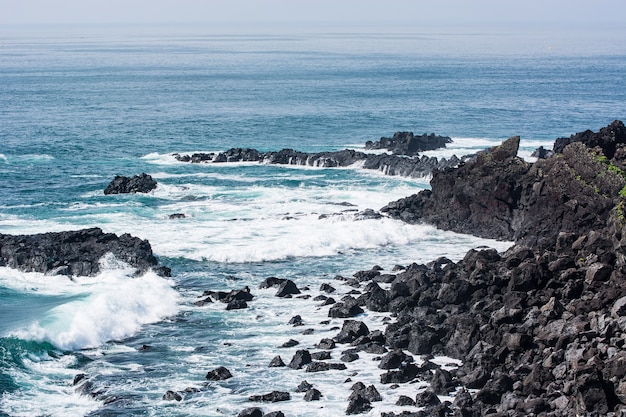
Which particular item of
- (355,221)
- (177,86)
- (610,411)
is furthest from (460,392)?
(177,86)

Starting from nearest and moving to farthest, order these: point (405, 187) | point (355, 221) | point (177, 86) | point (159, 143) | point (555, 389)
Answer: point (555, 389) → point (355, 221) → point (405, 187) → point (159, 143) → point (177, 86)

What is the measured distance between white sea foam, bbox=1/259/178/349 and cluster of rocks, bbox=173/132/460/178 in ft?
103

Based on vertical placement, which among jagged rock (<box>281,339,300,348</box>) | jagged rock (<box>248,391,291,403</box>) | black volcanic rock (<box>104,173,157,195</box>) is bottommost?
jagged rock (<box>248,391,291,403</box>)

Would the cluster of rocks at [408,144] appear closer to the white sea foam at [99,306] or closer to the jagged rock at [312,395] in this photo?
the white sea foam at [99,306]

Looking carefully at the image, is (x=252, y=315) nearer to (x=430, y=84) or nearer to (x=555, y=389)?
(x=555, y=389)

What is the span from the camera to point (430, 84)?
5792 inches

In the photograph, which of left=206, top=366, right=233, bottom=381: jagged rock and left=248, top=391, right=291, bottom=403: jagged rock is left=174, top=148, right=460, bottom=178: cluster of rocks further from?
left=248, top=391, right=291, bottom=403: jagged rock

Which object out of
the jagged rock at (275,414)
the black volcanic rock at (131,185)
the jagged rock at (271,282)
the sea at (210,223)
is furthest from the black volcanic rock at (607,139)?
the jagged rock at (275,414)

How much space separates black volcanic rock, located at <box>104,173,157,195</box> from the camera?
2569 inches

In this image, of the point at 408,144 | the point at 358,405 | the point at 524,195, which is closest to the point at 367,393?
the point at 358,405

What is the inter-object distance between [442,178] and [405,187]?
11496 mm

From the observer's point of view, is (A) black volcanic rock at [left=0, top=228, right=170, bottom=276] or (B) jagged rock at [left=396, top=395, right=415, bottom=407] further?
(A) black volcanic rock at [left=0, top=228, right=170, bottom=276]

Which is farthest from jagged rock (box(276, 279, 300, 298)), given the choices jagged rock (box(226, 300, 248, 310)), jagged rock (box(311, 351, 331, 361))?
jagged rock (box(311, 351, 331, 361))

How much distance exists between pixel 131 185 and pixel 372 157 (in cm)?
2060
